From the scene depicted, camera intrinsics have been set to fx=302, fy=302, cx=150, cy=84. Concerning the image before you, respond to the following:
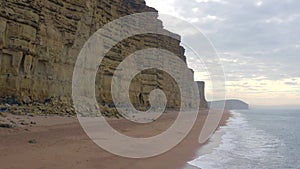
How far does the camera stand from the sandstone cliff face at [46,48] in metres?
17.7

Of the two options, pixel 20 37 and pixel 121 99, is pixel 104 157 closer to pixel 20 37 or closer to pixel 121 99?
pixel 20 37

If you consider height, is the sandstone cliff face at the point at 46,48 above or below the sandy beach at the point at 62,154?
above

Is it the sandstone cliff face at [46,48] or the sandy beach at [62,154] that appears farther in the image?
the sandstone cliff face at [46,48]

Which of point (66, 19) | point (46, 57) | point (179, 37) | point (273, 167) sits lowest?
point (273, 167)

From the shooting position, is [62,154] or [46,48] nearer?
[62,154]

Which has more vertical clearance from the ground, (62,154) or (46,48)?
(46,48)

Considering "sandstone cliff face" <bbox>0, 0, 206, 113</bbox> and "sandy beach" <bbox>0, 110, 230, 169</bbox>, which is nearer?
"sandy beach" <bbox>0, 110, 230, 169</bbox>

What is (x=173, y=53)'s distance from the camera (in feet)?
183

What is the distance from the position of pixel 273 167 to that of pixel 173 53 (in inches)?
1820

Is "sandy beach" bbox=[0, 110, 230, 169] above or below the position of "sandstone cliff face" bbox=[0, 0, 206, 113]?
below

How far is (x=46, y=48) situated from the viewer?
67.6 ft

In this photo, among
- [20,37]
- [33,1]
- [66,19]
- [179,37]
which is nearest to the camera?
[20,37]

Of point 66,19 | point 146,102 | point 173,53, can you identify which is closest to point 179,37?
point 173,53

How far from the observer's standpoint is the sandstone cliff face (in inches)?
697
